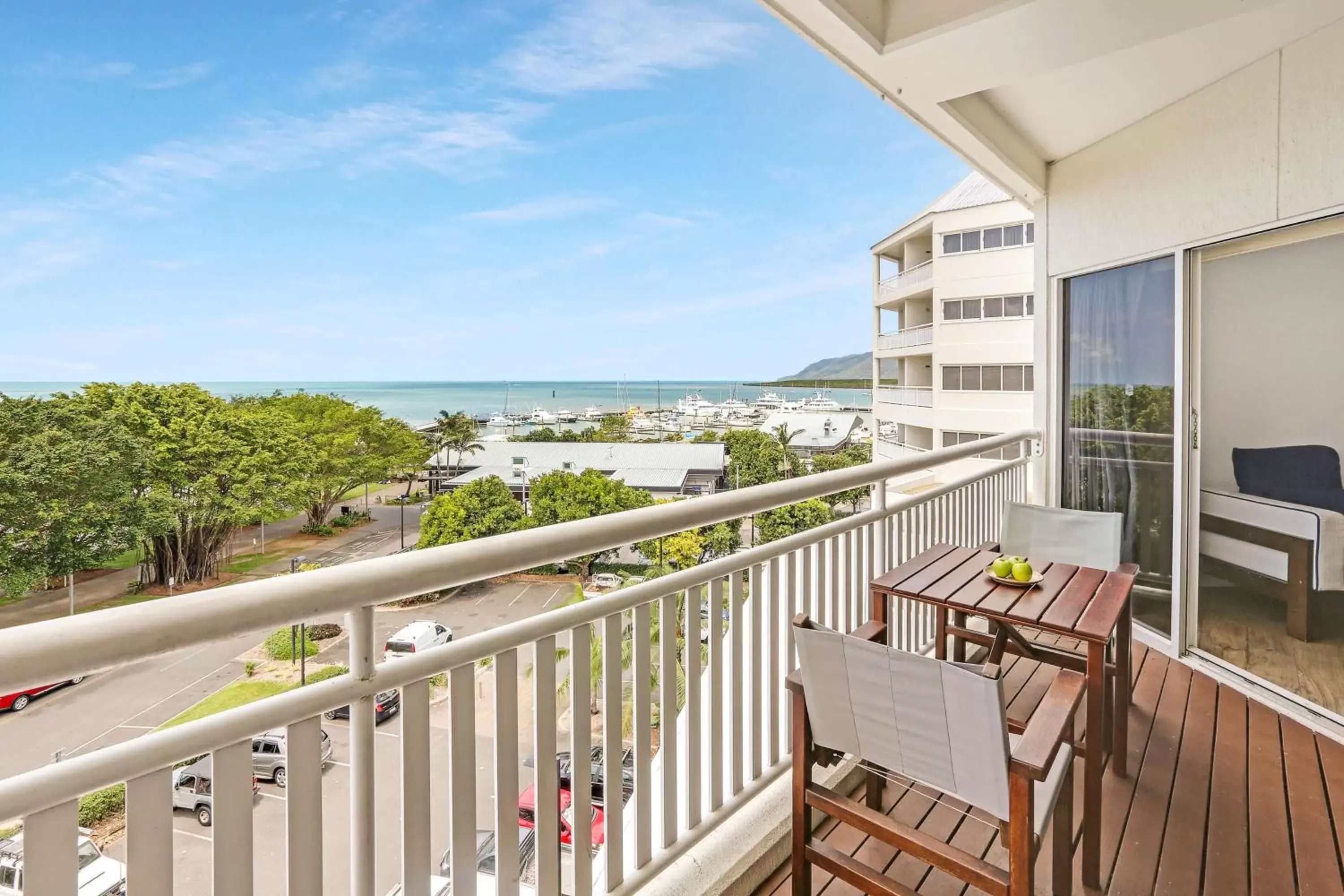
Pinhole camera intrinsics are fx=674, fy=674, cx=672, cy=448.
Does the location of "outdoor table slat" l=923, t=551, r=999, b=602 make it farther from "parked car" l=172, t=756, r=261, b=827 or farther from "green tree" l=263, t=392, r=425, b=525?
"green tree" l=263, t=392, r=425, b=525

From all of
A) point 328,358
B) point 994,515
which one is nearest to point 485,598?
point 994,515

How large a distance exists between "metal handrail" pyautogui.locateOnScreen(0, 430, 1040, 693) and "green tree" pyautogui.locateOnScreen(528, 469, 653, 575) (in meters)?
8.00

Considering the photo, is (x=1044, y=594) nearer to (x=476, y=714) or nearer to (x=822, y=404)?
(x=476, y=714)

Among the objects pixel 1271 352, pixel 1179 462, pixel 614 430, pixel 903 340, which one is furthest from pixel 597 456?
pixel 903 340

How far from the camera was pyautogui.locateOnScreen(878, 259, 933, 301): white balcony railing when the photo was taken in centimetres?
1975

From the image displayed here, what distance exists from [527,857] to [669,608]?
523 millimetres

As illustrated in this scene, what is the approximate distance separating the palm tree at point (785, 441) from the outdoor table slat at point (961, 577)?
1235 centimetres

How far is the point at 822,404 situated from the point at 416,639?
18233 mm

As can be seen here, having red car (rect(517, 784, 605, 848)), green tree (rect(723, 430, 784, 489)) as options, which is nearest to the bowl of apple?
red car (rect(517, 784, 605, 848))

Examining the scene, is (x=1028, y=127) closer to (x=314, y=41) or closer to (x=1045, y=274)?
(x=1045, y=274)

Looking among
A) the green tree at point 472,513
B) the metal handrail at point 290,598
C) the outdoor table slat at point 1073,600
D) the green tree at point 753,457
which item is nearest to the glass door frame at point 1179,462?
the outdoor table slat at point 1073,600

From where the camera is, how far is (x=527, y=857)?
1.17m

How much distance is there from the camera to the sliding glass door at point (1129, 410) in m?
3.20

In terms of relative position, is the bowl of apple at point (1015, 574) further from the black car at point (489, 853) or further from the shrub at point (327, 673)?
the shrub at point (327, 673)
